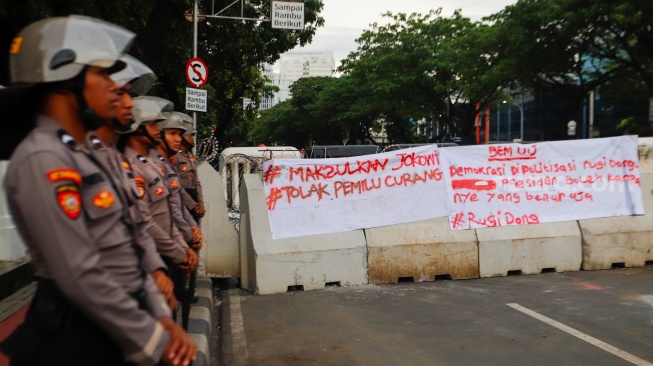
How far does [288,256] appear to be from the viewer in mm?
7262

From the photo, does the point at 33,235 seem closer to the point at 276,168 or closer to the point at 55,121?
the point at 55,121

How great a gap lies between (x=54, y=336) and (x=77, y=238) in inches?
13.8

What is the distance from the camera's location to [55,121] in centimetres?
198

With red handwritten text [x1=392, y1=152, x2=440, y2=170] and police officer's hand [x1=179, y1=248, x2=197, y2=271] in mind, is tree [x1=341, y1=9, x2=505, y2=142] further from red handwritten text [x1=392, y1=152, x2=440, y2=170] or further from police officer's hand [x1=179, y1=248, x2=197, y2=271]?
police officer's hand [x1=179, y1=248, x2=197, y2=271]

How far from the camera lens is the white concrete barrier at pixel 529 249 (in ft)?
25.8

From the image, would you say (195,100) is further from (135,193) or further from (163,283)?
(135,193)

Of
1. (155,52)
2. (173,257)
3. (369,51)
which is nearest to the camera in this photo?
(173,257)

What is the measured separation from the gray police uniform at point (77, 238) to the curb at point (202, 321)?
2.51 m

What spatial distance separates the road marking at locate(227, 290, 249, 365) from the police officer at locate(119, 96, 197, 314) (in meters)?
0.73

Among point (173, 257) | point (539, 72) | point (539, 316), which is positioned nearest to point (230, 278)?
point (539, 316)

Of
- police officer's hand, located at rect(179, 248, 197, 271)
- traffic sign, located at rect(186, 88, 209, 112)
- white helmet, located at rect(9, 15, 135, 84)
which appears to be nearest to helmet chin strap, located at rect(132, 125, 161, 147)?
police officer's hand, located at rect(179, 248, 197, 271)

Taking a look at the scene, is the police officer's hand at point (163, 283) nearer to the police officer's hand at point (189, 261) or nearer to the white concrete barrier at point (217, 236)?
the police officer's hand at point (189, 261)

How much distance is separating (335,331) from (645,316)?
294 centimetres

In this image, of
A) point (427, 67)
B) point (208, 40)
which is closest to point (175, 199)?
point (208, 40)
